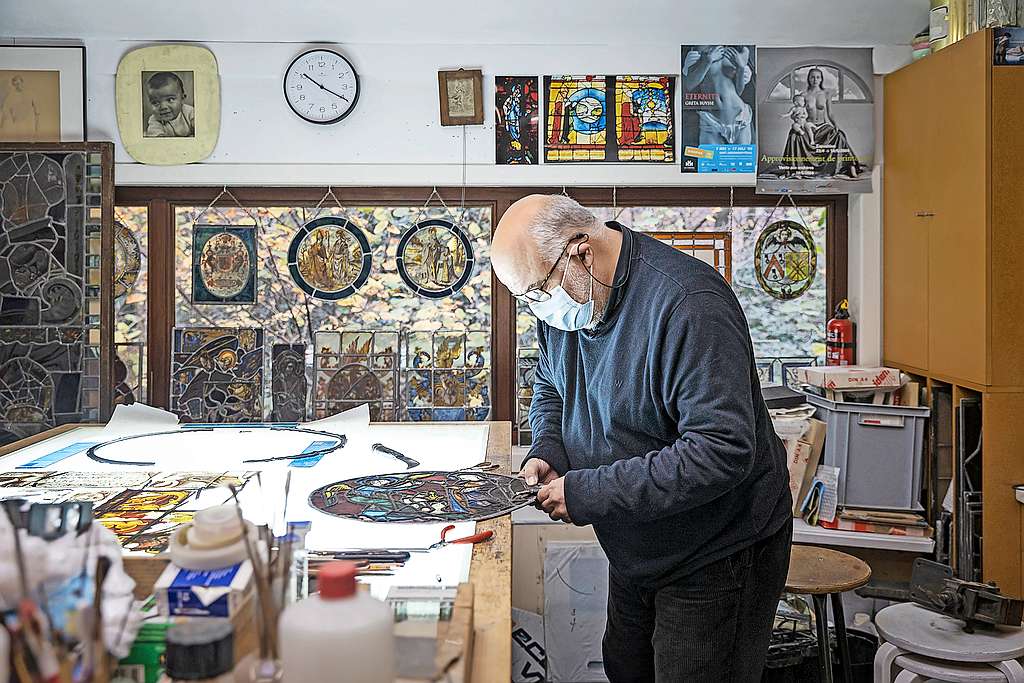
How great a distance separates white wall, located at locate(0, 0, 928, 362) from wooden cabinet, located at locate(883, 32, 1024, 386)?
19 cm

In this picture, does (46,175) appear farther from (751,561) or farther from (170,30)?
(751,561)

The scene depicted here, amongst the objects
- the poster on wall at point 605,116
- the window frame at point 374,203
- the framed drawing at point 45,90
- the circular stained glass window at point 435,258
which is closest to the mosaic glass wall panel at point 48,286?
the framed drawing at point 45,90

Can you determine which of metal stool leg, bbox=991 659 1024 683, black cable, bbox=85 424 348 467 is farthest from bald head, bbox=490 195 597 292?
metal stool leg, bbox=991 659 1024 683

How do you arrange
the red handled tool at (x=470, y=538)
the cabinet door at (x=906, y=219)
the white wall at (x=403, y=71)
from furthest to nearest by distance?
the white wall at (x=403, y=71)
the cabinet door at (x=906, y=219)
the red handled tool at (x=470, y=538)

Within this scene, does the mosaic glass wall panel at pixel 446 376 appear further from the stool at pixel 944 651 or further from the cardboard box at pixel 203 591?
the cardboard box at pixel 203 591

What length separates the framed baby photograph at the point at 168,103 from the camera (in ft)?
11.4

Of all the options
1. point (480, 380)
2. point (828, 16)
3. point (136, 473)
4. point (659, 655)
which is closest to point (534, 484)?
point (659, 655)

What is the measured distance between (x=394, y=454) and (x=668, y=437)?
832 millimetres

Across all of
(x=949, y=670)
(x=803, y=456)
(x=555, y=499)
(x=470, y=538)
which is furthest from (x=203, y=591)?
(x=803, y=456)

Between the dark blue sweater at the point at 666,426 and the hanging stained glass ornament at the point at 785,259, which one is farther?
the hanging stained glass ornament at the point at 785,259

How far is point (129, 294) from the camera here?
360 centimetres

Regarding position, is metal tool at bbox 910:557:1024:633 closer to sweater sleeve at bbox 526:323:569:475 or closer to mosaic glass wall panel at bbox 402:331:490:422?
sweater sleeve at bbox 526:323:569:475

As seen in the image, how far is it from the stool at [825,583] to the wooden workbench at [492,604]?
3.55 ft

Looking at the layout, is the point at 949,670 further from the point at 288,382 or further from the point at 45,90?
the point at 45,90
